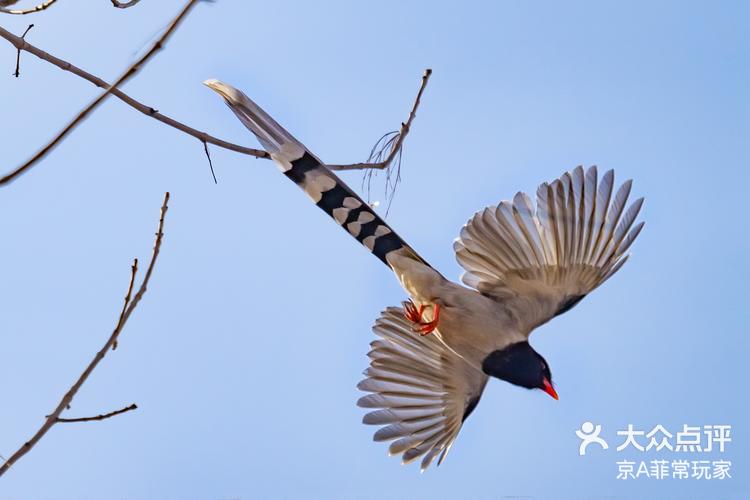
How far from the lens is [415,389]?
205 inches

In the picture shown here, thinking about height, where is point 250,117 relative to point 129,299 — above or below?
above

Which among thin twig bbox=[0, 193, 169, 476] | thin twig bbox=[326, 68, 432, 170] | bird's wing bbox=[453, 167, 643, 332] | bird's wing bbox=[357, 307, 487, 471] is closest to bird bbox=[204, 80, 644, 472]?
bird's wing bbox=[453, 167, 643, 332]

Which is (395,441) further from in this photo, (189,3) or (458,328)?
(189,3)

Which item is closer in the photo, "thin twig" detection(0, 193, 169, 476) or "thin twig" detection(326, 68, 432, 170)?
"thin twig" detection(0, 193, 169, 476)

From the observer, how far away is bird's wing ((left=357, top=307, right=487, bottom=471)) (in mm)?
5090

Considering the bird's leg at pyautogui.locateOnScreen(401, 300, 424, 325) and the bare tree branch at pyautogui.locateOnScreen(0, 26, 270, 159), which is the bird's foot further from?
the bare tree branch at pyautogui.locateOnScreen(0, 26, 270, 159)

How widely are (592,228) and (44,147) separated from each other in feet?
9.78

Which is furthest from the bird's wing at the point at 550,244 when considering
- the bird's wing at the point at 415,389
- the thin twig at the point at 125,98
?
the thin twig at the point at 125,98

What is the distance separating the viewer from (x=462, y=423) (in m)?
5.29

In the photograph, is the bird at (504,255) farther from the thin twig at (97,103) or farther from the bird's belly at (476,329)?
the thin twig at (97,103)

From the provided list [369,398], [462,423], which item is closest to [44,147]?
[369,398]

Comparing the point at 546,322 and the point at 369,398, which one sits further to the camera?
the point at 369,398

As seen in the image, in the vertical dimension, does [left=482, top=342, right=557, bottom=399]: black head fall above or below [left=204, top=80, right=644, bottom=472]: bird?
below

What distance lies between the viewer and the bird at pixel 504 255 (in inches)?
169
